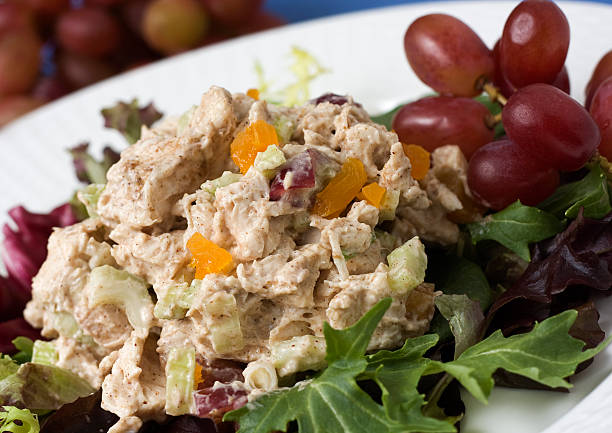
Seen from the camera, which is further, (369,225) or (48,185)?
(48,185)

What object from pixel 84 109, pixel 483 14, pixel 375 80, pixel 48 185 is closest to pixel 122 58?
pixel 84 109

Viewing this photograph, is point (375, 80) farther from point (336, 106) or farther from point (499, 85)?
point (336, 106)

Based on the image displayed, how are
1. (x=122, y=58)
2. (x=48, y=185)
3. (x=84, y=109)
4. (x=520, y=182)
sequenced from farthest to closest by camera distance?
(x=122, y=58) < (x=84, y=109) < (x=48, y=185) < (x=520, y=182)

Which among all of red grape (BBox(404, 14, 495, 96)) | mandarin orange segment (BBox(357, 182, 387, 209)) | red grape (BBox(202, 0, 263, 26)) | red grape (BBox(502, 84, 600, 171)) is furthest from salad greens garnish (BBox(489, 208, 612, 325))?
red grape (BBox(202, 0, 263, 26))

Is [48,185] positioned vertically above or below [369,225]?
below

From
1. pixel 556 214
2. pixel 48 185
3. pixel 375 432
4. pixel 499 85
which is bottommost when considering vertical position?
pixel 48 185

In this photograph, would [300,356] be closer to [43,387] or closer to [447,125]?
[43,387]
